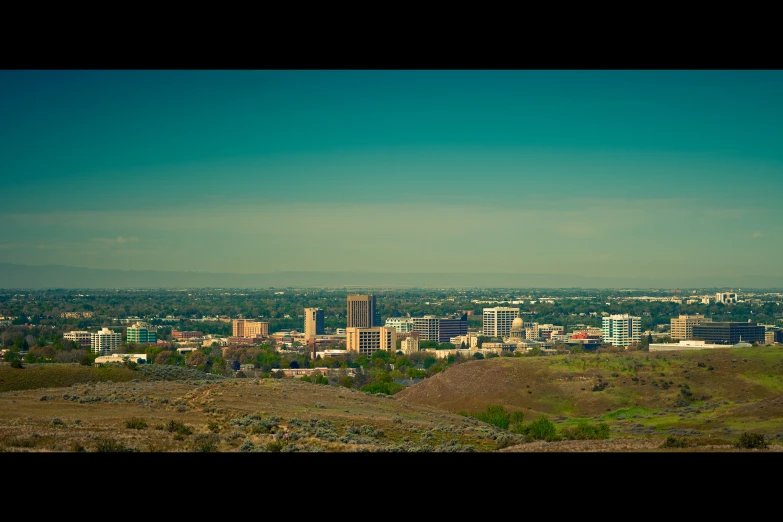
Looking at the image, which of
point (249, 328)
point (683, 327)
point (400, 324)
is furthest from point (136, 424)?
point (400, 324)

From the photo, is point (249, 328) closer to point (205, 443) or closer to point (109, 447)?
point (205, 443)

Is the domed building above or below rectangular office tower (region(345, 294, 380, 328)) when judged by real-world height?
below

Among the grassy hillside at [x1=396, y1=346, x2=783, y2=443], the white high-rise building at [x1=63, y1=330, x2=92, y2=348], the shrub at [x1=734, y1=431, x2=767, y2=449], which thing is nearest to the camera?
the shrub at [x1=734, y1=431, x2=767, y2=449]

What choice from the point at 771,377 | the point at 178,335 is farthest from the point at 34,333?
the point at 771,377

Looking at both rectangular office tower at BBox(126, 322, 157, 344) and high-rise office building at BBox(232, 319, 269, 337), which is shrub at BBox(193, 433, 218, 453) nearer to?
rectangular office tower at BBox(126, 322, 157, 344)

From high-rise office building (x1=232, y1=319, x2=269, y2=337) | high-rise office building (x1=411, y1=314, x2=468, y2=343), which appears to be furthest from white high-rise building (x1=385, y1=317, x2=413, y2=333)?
high-rise office building (x1=232, y1=319, x2=269, y2=337)
